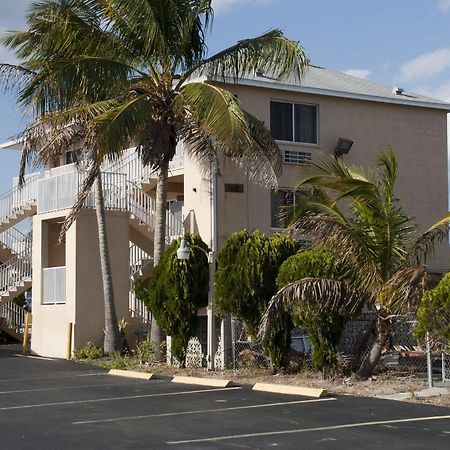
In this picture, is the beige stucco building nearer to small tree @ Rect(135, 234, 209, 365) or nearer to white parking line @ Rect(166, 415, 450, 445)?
small tree @ Rect(135, 234, 209, 365)

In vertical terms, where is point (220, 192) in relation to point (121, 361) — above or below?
above

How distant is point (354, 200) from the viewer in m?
17.5

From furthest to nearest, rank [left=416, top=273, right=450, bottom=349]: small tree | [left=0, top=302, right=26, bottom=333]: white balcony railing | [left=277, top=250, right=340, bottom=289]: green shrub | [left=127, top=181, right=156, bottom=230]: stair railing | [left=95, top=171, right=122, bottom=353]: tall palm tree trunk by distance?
1. [left=0, top=302, right=26, bottom=333]: white balcony railing
2. [left=127, top=181, right=156, bottom=230]: stair railing
3. [left=95, top=171, right=122, bottom=353]: tall palm tree trunk
4. [left=277, top=250, right=340, bottom=289]: green shrub
5. [left=416, top=273, right=450, bottom=349]: small tree

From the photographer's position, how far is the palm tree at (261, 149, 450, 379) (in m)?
17.2

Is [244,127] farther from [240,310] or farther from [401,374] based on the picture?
[401,374]

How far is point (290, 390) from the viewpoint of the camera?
54.5 feet

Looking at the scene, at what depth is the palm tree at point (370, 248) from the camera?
1725 cm

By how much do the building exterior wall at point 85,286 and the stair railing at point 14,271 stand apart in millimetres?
3450

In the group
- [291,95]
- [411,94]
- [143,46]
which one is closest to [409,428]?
[143,46]

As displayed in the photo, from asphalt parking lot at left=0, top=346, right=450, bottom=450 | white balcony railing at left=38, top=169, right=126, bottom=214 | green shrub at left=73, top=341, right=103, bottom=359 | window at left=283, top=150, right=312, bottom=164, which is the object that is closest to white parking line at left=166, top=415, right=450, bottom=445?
asphalt parking lot at left=0, top=346, right=450, bottom=450

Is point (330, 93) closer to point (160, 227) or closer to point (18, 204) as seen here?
point (160, 227)

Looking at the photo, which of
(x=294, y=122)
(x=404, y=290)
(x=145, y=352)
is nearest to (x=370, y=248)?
(x=404, y=290)

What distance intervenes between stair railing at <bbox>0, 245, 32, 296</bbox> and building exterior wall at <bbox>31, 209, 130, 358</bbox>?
345 cm

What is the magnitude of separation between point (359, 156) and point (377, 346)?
12255mm
